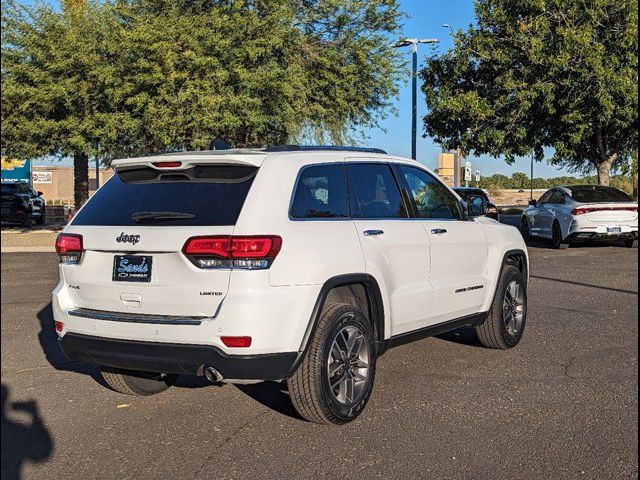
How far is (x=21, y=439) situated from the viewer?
186 inches

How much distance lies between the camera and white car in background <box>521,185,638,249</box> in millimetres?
Result: 16891

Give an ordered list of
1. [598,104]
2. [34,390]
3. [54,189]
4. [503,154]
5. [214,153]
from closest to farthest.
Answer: [214,153]
[34,390]
[598,104]
[503,154]
[54,189]

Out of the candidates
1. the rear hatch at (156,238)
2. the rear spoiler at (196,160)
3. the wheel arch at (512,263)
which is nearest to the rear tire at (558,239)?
the wheel arch at (512,263)

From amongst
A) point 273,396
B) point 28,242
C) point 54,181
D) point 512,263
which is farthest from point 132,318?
point 54,181

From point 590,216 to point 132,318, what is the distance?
1424 centimetres

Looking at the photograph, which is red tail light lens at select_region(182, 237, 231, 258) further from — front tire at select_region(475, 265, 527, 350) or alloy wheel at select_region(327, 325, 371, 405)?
front tire at select_region(475, 265, 527, 350)

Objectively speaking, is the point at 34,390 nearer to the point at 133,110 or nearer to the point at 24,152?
the point at 133,110

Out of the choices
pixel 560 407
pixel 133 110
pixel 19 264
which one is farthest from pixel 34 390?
pixel 133 110

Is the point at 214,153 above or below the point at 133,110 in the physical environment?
below

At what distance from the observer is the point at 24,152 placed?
2145 centimetres

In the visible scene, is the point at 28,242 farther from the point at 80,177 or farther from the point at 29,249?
the point at 80,177

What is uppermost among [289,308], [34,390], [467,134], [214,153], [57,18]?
[57,18]

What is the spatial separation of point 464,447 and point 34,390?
3335mm

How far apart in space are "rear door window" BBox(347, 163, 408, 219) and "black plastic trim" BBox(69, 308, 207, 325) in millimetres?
1451
